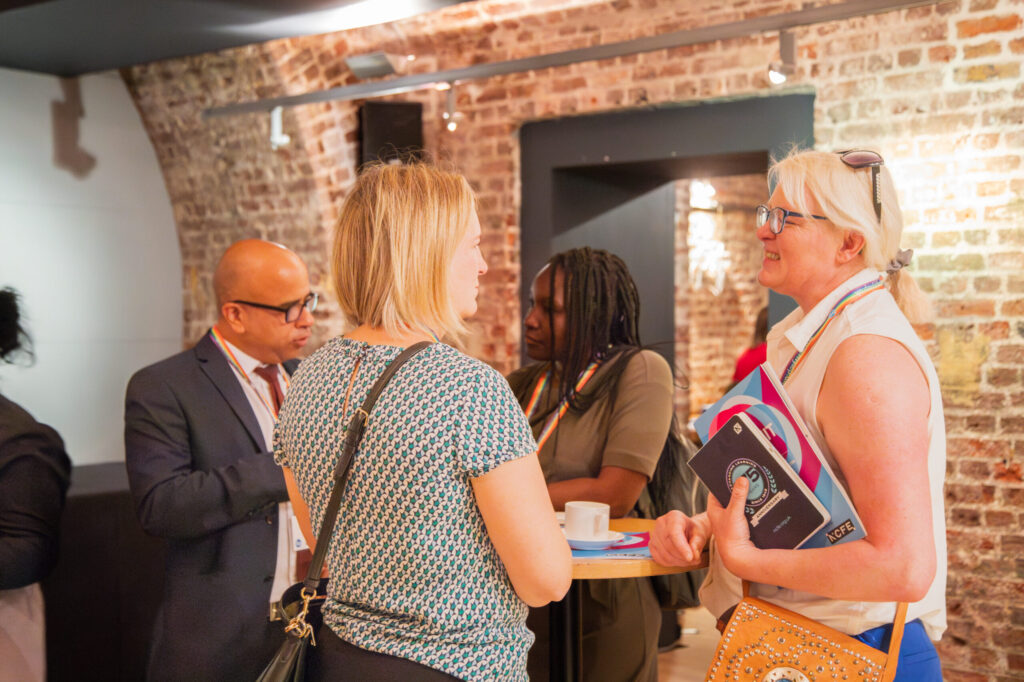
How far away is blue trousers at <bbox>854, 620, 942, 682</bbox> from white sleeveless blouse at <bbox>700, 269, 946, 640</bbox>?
0.05ft

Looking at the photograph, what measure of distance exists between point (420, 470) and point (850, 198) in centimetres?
93

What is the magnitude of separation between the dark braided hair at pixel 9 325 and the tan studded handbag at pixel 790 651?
6.75 feet

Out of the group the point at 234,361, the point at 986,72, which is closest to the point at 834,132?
the point at 986,72

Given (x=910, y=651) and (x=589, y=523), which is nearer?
(x=910, y=651)

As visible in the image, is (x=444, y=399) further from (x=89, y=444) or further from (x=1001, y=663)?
(x=89, y=444)

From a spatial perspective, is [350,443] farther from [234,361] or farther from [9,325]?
[9,325]

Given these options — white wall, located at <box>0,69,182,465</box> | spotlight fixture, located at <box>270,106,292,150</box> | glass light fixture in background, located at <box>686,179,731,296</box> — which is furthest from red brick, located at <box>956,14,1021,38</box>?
white wall, located at <box>0,69,182,465</box>

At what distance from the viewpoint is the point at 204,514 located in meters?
2.25

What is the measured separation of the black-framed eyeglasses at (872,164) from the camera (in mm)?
1662

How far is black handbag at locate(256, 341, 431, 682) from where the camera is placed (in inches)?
56.5

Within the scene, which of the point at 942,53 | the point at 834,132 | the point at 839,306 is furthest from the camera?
the point at 834,132

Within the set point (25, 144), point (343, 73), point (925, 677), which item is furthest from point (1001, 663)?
point (25, 144)

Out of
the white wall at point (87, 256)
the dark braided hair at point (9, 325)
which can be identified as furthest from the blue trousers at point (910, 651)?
the white wall at point (87, 256)

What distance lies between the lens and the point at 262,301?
8.38ft
